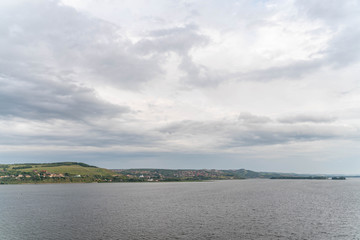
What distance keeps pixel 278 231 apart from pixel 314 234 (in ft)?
29.9

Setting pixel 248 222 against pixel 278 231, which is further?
pixel 248 222

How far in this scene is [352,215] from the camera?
96.8 m

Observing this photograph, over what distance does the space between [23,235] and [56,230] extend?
8.65 m

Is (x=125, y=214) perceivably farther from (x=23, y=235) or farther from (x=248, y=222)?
(x=248, y=222)

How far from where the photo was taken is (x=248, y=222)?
82812mm

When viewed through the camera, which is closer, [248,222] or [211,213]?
[248,222]

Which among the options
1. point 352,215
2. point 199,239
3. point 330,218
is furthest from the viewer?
point 352,215

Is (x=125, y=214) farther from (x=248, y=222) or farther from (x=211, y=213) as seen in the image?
(x=248, y=222)

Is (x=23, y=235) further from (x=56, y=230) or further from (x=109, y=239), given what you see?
(x=109, y=239)

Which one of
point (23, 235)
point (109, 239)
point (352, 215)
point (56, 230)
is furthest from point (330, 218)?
point (23, 235)

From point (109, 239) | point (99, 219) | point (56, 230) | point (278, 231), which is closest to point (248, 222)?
point (278, 231)

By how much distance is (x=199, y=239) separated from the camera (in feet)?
208

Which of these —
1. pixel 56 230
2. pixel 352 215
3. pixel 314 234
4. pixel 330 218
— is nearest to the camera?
pixel 314 234

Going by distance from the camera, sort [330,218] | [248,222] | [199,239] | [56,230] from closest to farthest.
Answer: [199,239] < [56,230] < [248,222] < [330,218]
